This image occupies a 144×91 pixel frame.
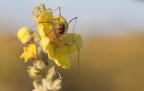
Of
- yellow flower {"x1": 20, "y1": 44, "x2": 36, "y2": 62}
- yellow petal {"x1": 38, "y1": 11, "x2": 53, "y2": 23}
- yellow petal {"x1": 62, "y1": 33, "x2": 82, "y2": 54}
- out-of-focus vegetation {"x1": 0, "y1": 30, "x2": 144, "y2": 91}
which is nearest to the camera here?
yellow petal {"x1": 38, "y1": 11, "x2": 53, "y2": 23}

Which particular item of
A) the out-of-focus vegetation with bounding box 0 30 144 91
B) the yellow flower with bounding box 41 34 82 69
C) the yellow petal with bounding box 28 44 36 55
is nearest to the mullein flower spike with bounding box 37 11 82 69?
the yellow flower with bounding box 41 34 82 69

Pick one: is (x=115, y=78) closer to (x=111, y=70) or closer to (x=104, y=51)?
(x=111, y=70)

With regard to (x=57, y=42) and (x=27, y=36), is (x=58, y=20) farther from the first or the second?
(x=27, y=36)

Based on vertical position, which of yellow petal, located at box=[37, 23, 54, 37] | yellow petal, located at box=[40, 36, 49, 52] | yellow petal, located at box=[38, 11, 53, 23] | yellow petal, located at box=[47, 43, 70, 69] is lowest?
yellow petal, located at box=[47, 43, 70, 69]

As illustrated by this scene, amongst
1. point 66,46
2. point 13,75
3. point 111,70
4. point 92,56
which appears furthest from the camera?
point 92,56

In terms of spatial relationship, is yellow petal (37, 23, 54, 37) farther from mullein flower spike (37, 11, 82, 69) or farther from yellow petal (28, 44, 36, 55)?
yellow petal (28, 44, 36, 55)

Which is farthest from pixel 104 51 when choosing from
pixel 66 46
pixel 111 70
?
pixel 66 46

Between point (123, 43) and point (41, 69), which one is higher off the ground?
point (41, 69)
